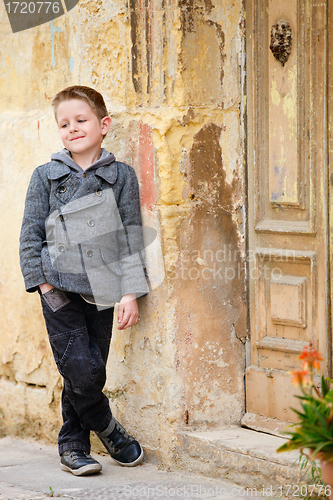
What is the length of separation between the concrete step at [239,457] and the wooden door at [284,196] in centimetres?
16

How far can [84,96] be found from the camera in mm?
2873

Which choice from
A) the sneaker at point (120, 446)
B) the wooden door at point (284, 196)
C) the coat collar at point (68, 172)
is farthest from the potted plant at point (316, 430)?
the coat collar at point (68, 172)

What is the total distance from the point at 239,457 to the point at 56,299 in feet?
3.31

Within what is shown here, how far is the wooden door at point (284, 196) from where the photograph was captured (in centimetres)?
273

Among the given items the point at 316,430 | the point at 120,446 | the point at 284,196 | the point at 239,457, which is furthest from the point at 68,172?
the point at 316,430

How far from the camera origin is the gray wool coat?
9.22ft

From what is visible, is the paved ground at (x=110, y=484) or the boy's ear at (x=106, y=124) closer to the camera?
the paved ground at (x=110, y=484)

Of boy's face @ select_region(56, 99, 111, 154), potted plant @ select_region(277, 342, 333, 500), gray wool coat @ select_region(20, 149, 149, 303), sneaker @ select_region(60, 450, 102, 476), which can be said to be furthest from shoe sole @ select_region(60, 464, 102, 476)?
boy's face @ select_region(56, 99, 111, 154)

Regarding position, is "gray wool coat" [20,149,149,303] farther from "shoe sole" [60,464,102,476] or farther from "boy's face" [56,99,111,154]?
"shoe sole" [60,464,102,476]

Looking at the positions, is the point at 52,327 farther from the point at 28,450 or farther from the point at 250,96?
the point at 250,96

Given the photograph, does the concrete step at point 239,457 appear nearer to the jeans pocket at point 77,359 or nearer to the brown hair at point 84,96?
the jeans pocket at point 77,359

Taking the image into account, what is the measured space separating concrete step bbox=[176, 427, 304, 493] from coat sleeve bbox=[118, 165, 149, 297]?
698 millimetres

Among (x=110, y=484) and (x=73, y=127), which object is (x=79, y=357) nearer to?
(x=110, y=484)

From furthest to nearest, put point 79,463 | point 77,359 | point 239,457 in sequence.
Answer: point 79,463, point 77,359, point 239,457
